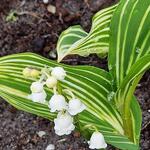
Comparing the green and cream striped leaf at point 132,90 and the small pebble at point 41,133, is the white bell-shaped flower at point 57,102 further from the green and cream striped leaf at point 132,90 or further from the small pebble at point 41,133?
the small pebble at point 41,133

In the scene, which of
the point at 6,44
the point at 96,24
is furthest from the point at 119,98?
the point at 6,44

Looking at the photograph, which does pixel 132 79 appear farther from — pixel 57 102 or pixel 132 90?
pixel 57 102

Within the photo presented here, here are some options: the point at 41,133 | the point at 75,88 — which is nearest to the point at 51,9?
the point at 41,133

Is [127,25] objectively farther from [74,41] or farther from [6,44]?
[6,44]

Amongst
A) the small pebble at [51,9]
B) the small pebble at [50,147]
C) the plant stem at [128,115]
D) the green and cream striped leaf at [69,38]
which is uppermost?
the small pebble at [51,9]

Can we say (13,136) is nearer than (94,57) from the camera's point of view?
Yes

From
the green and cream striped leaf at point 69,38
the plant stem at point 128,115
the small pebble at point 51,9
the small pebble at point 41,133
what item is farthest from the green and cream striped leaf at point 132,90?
the small pebble at point 51,9
